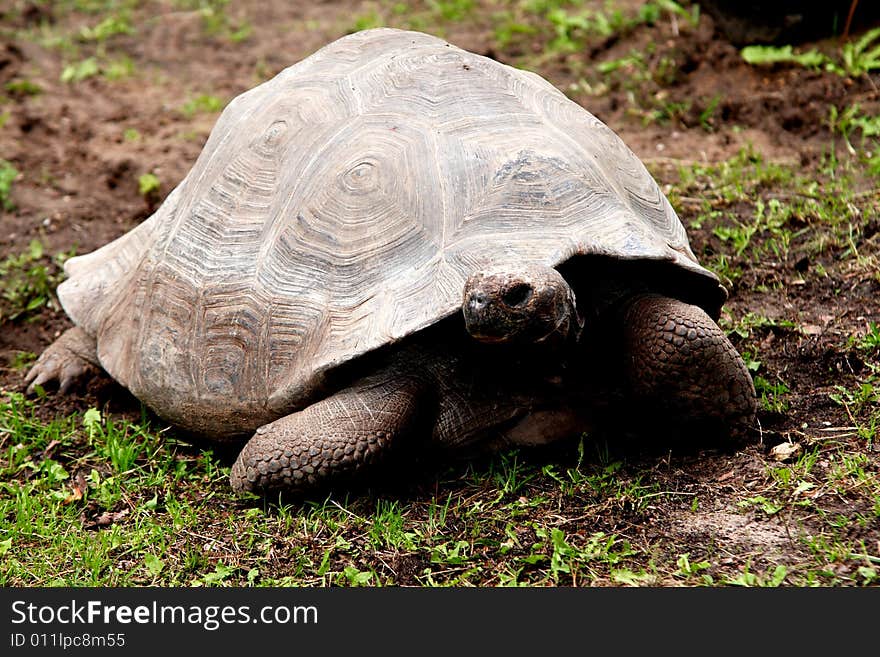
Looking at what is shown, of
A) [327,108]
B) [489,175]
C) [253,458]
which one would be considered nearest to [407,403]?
[253,458]

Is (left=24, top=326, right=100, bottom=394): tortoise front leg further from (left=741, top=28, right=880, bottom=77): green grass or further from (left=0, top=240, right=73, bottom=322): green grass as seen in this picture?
(left=741, top=28, right=880, bottom=77): green grass

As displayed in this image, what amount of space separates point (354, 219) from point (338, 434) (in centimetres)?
76

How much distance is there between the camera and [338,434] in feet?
11.7

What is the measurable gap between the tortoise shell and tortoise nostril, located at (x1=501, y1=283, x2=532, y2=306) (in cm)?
19

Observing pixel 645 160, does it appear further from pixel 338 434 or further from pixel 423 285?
pixel 338 434

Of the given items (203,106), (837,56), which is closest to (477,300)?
(837,56)

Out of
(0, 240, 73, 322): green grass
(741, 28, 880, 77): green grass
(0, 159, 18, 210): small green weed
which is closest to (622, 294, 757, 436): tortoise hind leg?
(0, 240, 73, 322): green grass

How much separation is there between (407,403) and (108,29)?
6796 millimetres

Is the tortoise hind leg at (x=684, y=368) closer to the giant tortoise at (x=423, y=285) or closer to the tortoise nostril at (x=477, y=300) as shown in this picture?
the giant tortoise at (x=423, y=285)

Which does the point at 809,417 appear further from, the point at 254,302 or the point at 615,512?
the point at 254,302

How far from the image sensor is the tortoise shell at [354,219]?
353 cm

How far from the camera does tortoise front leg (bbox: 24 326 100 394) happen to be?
4730 mm

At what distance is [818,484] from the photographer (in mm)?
3367

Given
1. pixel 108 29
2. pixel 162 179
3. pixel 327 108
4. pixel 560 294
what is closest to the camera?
pixel 560 294
